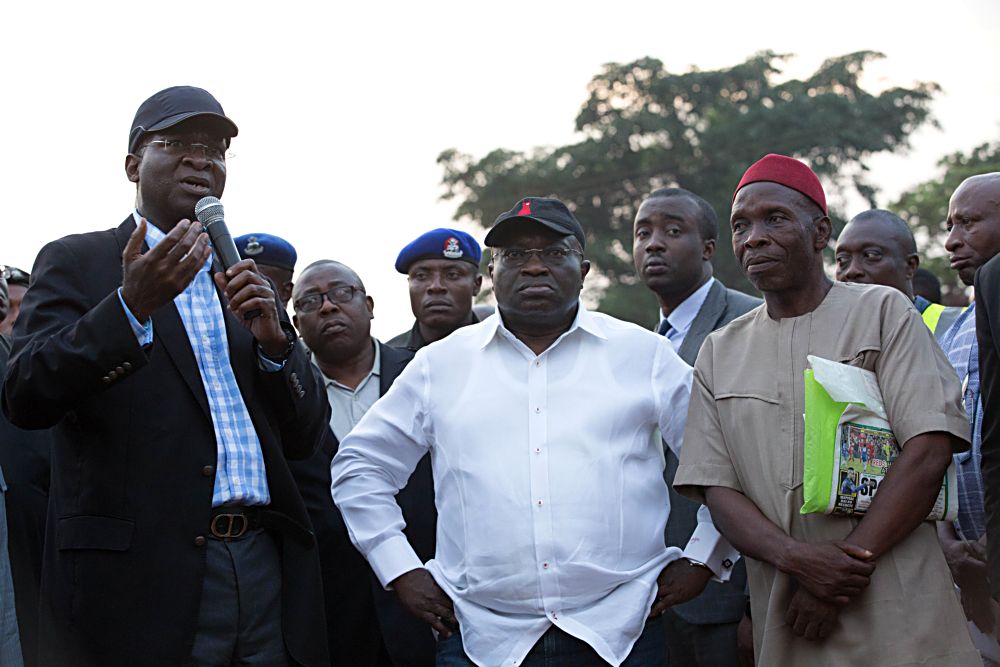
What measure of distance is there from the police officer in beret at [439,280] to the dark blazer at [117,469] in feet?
8.21

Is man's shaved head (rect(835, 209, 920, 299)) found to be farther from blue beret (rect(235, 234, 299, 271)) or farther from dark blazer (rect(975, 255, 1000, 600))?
blue beret (rect(235, 234, 299, 271))

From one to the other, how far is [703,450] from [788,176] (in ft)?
3.42

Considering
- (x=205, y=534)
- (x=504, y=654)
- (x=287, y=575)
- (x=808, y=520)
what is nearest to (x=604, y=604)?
(x=504, y=654)

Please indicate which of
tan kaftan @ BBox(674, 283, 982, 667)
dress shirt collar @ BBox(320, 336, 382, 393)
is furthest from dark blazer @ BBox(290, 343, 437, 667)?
tan kaftan @ BBox(674, 283, 982, 667)

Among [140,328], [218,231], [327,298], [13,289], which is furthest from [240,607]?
[13,289]

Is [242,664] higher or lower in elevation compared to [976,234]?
lower

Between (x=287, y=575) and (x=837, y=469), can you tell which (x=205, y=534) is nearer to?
(x=287, y=575)

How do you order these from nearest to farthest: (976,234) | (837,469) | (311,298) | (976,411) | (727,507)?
(837,469) → (727,507) → (976,411) → (976,234) → (311,298)

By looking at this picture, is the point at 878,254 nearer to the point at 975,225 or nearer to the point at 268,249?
the point at 975,225

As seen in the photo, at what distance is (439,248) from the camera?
21.3 ft

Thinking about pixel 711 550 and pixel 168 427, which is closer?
pixel 168 427

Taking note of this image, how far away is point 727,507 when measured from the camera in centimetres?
386

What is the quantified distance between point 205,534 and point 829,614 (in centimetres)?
200

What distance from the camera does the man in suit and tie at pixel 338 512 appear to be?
523cm
